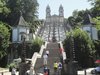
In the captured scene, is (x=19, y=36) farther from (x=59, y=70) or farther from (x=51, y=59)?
(x=59, y=70)

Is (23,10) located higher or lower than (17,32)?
higher

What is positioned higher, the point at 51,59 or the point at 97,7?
the point at 97,7

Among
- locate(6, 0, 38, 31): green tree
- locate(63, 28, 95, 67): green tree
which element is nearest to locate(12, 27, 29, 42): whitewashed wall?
locate(6, 0, 38, 31): green tree

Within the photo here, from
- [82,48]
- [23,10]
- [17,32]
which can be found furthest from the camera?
[23,10]

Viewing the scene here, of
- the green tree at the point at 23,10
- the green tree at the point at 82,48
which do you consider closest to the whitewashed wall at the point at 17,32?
the green tree at the point at 23,10

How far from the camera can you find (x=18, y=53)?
68875 mm

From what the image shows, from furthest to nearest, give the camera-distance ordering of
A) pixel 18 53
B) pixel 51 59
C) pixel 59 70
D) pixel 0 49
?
1. pixel 18 53
2. pixel 0 49
3. pixel 51 59
4. pixel 59 70

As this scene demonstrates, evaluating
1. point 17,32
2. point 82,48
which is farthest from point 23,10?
point 82,48

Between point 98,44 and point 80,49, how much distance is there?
324 inches

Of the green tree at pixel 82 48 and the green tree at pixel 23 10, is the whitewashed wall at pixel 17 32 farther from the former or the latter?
the green tree at pixel 82 48

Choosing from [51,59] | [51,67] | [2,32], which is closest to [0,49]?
[2,32]

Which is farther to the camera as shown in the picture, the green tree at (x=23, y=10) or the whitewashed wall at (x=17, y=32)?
the green tree at (x=23, y=10)

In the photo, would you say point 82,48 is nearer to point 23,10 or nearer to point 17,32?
point 17,32

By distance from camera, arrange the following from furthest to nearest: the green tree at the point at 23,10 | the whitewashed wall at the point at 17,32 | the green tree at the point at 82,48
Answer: the green tree at the point at 23,10, the whitewashed wall at the point at 17,32, the green tree at the point at 82,48
